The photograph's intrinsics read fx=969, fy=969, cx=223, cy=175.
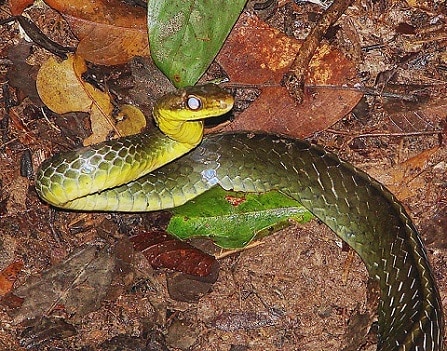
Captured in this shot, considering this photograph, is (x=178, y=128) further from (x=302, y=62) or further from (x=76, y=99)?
(x=302, y=62)

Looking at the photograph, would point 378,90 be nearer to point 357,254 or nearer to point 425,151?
point 425,151

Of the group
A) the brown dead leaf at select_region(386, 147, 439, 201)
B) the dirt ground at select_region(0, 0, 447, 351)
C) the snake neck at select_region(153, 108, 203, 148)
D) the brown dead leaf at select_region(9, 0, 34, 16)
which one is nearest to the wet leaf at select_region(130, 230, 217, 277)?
the dirt ground at select_region(0, 0, 447, 351)

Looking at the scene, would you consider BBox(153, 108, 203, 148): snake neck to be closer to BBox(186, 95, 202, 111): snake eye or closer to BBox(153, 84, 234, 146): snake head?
BBox(153, 84, 234, 146): snake head

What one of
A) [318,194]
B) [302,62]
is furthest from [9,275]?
[302,62]

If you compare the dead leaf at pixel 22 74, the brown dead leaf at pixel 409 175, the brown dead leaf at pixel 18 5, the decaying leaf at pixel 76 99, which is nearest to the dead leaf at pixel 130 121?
the decaying leaf at pixel 76 99

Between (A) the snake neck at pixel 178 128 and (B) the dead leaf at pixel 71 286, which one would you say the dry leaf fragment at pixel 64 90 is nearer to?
(A) the snake neck at pixel 178 128
